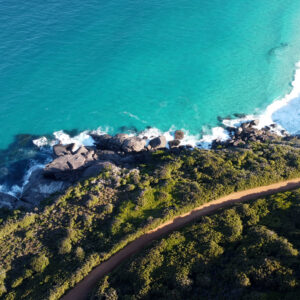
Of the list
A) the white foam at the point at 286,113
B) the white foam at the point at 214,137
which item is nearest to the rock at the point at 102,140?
the white foam at the point at 214,137

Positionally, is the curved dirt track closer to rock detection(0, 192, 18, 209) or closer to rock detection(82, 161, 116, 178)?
rock detection(82, 161, 116, 178)

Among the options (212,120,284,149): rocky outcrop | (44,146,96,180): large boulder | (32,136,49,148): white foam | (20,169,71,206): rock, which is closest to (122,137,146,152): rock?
(44,146,96,180): large boulder

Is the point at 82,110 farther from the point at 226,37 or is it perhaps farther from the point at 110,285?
the point at 226,37

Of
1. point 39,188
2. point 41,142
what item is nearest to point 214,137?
point 39,188

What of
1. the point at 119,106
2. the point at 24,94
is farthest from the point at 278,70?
the point at 24,94

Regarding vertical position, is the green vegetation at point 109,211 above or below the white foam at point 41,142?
above

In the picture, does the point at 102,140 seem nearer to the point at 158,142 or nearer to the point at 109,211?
the point at 158,142

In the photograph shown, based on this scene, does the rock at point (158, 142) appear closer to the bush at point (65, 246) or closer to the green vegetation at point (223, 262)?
the green vegetation at point (223, 262)
